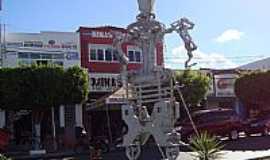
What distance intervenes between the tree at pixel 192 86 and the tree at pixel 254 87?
2.54 metres

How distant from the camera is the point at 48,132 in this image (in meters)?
37.1

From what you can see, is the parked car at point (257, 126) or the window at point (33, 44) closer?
the parked car at point (257, 126)

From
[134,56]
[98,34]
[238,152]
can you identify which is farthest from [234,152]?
[98,34]

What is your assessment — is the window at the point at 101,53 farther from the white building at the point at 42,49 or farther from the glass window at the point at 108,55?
the white building at the point at 42,49

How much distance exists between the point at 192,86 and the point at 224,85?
8035 mm

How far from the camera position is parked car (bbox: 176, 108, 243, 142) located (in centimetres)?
2984

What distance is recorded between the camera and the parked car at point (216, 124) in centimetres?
2984

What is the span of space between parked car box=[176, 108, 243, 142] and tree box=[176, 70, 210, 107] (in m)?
5.62

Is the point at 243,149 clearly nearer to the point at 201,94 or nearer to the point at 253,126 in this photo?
the point at 253,126

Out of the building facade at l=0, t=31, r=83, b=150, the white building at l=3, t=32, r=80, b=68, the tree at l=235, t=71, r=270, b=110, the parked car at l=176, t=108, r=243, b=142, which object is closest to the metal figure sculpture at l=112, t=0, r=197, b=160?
the parked car at l=176, t=108, r=243, b=142

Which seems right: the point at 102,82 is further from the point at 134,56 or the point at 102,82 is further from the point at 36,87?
the point at 36,87

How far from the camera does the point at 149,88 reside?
54.9ft

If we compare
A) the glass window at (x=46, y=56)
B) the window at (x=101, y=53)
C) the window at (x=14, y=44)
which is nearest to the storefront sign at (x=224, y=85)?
the window at (x=101, y=53)

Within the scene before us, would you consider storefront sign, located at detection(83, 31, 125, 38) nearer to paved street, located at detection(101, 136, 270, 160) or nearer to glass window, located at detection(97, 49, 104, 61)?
glass window, located at detection(97, 49, 104, 61)
